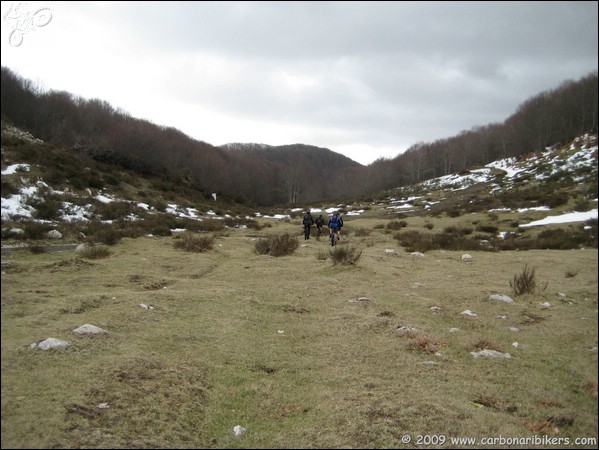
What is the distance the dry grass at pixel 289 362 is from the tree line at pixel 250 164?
Result: 1.51 m

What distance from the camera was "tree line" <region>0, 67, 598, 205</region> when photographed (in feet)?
13.6

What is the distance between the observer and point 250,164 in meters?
98.9

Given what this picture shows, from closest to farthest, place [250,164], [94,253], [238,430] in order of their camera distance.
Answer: [238,430]
[94,253]
[250,164]

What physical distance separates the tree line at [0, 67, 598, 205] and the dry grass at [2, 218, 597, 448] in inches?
59.4

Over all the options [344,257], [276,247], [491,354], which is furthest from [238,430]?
[276,247]

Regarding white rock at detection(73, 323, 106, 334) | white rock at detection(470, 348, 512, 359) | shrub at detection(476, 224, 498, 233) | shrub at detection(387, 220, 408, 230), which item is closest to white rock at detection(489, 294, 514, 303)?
white rock at detection(470, 348, 512, 359)

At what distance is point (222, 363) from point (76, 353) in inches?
57.8

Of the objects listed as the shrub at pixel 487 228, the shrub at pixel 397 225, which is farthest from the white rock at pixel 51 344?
the shrub at pixel 397 225

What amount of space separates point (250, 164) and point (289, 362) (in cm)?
9626

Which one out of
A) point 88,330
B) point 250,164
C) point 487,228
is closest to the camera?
point 88,330

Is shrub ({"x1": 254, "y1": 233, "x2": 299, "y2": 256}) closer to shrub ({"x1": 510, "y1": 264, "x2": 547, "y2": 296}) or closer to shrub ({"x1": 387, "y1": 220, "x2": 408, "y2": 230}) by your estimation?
shrub ({"x1": 510, "y1": 264, "x2": 547, "y2": 296})

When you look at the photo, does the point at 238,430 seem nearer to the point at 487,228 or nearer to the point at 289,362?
the point at 289,362

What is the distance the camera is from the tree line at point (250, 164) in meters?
4.13

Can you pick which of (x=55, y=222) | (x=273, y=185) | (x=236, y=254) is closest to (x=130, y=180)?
(x=55, y=222)
